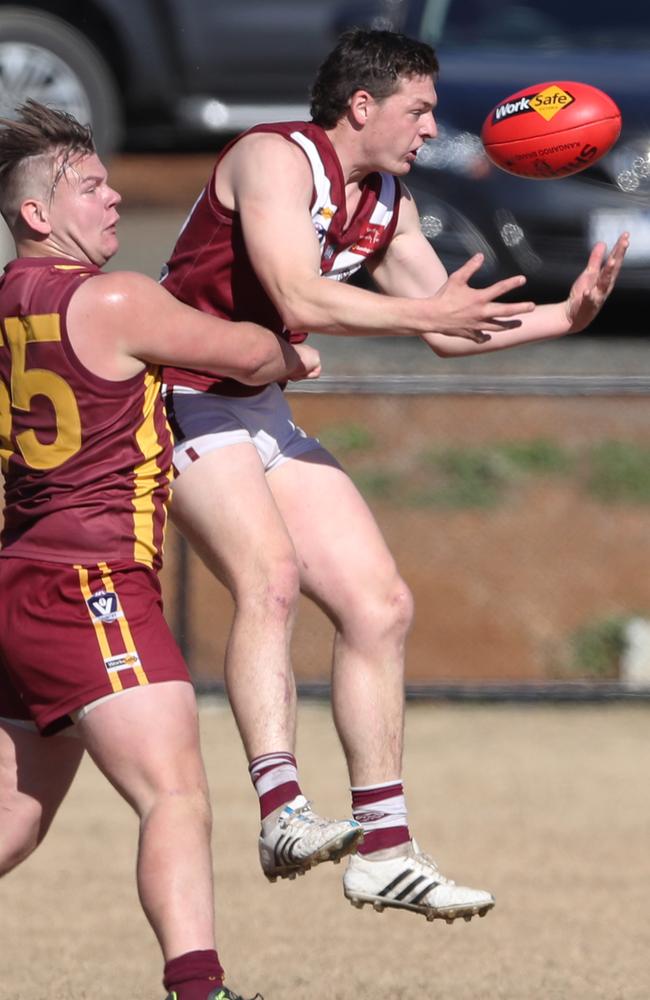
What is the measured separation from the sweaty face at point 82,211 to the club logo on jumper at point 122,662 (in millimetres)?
952

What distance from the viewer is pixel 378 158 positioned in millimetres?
4809

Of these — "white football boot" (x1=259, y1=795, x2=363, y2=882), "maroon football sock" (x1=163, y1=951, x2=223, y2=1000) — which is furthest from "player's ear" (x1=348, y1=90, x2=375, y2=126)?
"maroon football sock" (x1=163, y1=951, x2=223, y2=1000)

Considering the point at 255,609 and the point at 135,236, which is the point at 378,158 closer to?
the point at 255,609

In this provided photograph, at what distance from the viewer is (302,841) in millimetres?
4410

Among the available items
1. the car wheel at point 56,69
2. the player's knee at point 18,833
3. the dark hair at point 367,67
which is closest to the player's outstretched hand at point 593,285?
the dark hair at point 367,67

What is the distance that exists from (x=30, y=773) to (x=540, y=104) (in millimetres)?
2226

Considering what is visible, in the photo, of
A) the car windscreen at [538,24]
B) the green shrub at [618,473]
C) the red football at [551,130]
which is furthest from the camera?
the green shrub at [618,473]

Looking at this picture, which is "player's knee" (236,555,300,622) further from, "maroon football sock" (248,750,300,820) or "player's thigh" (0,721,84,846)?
"player's thigh" (0,721,84,846)

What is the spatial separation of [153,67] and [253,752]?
930 centimetres

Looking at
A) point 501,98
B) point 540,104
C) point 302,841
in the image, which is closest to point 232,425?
point 302,841

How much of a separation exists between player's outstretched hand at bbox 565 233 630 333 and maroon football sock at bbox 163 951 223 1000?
6.56 feet

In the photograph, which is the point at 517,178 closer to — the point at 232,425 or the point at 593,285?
the point at 593,285

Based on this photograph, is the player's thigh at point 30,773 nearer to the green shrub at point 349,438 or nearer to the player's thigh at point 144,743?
the player's thigh at point 144,743

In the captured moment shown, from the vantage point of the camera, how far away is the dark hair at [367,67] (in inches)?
188
